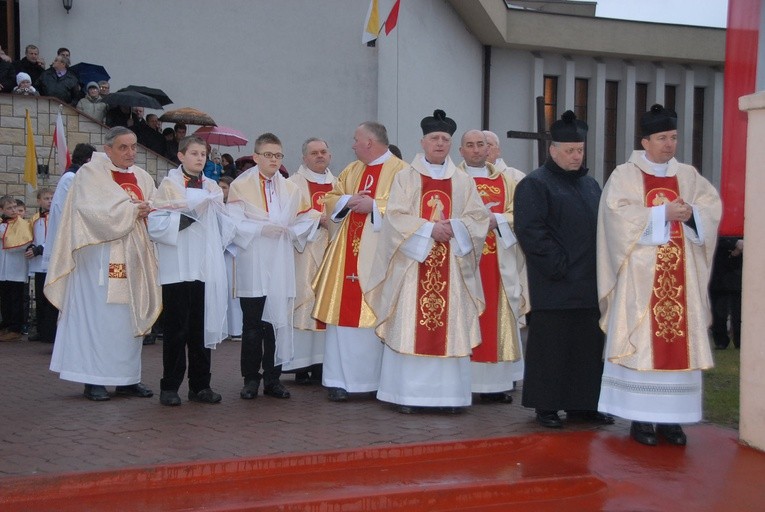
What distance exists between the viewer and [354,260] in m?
8.30

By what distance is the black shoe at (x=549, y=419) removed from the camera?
6898mm

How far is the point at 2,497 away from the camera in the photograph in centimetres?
507

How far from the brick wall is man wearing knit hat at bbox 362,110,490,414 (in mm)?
9277

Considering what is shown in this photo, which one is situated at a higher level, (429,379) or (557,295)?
(557,295)

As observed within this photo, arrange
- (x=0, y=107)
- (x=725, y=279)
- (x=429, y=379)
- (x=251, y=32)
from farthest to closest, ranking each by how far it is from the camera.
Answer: (x=251, y=32), (x=0, y=107), (x=725, y=279), (x=429, y=379)

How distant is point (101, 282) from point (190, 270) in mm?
860

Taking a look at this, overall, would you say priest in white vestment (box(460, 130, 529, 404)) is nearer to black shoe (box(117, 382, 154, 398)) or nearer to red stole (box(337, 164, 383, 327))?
red stole (box(337, 164, 383, 327))

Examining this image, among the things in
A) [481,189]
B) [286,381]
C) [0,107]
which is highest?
[0,107]

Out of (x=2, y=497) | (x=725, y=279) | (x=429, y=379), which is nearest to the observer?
(x=2, y=497)

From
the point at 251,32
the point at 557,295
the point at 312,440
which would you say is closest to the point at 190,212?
the point at 312,440

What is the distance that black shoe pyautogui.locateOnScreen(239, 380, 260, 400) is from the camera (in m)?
7.93

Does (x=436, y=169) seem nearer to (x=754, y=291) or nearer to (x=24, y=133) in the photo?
(x=754, y=291)

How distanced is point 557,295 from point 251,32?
14014 millimetres

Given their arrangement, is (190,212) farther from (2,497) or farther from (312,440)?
(2,497)
